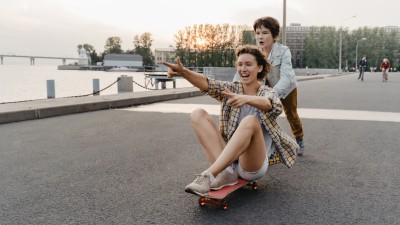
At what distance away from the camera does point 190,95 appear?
1575 cm

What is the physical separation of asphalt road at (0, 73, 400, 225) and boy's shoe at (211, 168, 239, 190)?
0.58ft

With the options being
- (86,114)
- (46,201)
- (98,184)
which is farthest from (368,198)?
(86,114)

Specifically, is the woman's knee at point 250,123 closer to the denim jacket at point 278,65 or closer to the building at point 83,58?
the denim jacket at point 278,65

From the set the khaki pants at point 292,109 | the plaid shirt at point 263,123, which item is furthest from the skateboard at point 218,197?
the khaki pants at point 292,109

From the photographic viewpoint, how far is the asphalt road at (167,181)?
290cm

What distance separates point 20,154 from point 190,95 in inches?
427

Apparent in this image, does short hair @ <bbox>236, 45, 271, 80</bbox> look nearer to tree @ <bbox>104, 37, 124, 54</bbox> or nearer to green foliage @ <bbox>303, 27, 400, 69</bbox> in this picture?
green foliage @ <bbox>303, 27, 400, 69</bbox>

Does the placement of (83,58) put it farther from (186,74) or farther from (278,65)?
(186,74)

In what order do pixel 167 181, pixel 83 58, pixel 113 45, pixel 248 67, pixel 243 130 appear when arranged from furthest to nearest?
pixel 113 45 → pixel 83 58 → pixel 167 181 → pixel 248 67 → pixel 243 130

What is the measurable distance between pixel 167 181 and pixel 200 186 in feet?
3.49

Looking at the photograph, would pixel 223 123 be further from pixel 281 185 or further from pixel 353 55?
pixel 353 55

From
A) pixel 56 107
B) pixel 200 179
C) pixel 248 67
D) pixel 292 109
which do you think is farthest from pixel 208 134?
pixel 56 107

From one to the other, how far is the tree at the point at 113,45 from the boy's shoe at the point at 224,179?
6239 inches

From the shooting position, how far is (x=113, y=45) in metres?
158
